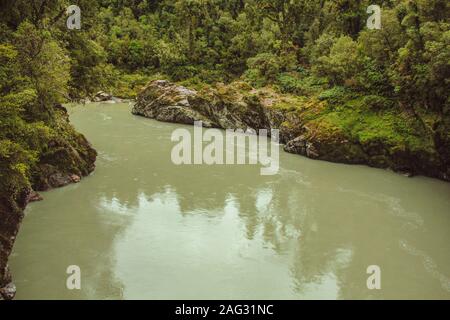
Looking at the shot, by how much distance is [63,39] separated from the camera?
22.8 m

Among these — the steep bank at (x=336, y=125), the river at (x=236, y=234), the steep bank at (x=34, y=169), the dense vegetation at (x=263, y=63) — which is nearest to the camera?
the steep bank at (x=34, y=169)

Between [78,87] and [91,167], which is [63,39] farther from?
[91,167]

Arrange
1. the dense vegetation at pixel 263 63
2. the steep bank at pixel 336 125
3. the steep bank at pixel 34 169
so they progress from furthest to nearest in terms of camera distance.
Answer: the steep bank at pixel 336 125, the dense vegetation at pixel 263 63, the steep bank at pixel 34 169

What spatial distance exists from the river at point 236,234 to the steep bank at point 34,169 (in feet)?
2.30

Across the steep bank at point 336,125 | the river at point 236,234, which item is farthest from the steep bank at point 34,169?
the steep bank at point 336,125

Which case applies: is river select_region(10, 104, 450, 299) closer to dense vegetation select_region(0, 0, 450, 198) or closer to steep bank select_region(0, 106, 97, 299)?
steep bank select_region(0, 106, 97, 299)

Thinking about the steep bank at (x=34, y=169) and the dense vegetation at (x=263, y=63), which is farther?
the dense vegetation at (x=263, y=63)

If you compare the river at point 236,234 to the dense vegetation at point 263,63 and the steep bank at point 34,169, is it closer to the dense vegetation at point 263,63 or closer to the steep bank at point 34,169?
the steep bank at point 34,169

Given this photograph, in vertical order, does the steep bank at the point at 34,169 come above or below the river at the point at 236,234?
above

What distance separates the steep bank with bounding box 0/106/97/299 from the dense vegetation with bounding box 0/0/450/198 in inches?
3.3

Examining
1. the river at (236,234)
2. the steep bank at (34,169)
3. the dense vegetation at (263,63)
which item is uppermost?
the dense vegetation at (263,63)

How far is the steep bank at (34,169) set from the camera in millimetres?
12070

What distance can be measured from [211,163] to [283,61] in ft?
61.7
